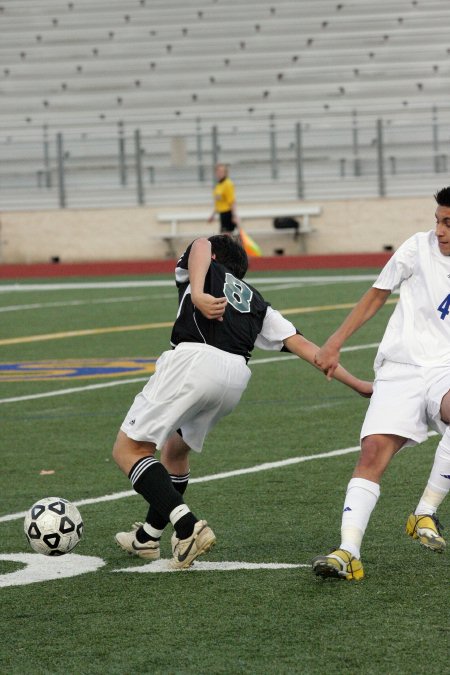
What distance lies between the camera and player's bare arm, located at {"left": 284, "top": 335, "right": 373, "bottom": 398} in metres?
5.77

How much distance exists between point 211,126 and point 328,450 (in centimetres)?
2274

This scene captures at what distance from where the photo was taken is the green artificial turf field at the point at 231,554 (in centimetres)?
430

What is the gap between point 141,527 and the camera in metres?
5.84

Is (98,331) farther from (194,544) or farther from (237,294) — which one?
(194,544)

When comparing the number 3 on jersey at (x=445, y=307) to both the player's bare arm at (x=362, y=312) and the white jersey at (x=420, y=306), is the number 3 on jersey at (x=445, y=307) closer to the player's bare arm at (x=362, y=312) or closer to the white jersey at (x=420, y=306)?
the white jersey at (x=420, y=306)

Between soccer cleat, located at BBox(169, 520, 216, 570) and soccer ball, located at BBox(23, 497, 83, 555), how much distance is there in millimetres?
528

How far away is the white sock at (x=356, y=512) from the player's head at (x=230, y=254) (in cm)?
116

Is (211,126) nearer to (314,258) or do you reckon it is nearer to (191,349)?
(314,258)

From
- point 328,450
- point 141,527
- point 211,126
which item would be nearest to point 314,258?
point 211,126

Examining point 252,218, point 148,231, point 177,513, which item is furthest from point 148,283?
point 177,513

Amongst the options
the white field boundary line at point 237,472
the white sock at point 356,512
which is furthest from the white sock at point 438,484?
the white field boundary line at point 237,472

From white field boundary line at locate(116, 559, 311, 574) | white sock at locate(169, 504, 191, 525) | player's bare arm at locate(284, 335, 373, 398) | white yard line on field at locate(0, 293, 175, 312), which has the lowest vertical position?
white yard line on field at locate(0, 293, 175, 312)

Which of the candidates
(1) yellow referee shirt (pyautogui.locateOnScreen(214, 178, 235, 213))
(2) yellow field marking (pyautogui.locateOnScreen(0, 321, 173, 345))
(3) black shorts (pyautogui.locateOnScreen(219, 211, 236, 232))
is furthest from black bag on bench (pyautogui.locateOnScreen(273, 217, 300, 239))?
(2) yellow field marking (pyautogui.locateOnScreen(0, 321, 173, 345))

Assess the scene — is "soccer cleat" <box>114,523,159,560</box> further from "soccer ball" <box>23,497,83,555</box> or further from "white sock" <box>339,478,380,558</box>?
"white sock" <box>339,478,380,558</box>
